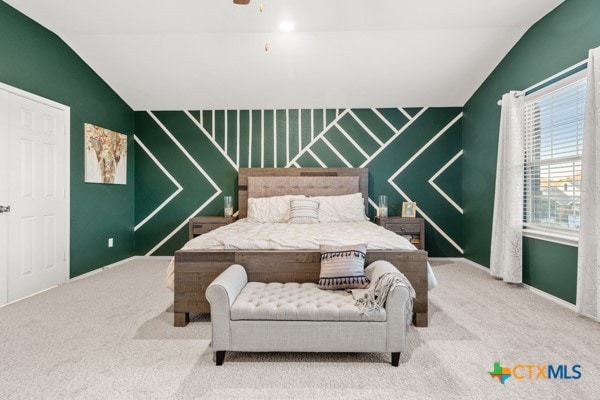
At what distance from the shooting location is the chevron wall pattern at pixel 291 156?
5055 millimetres

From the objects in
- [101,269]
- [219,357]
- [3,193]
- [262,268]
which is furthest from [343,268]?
[101,269]

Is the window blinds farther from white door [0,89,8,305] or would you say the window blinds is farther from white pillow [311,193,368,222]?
white door [0,89,8,305]

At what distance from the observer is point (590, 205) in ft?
8.69

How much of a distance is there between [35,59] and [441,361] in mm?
4583

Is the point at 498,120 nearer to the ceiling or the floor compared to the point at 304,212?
nearer to the ceiling

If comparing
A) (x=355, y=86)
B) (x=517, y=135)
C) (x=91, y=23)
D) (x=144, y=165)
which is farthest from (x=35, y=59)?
(x=517, y=135)

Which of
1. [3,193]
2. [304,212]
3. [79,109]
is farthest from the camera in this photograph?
[304,212]

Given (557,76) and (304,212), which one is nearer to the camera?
(557,76)

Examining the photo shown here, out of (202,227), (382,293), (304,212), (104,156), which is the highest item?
→ (104,156)

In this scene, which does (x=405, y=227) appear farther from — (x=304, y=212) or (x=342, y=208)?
(x=304, y=212)

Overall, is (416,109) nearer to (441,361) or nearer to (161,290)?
(441,361)

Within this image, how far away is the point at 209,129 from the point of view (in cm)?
515

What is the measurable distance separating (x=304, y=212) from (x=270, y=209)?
537 millimetres

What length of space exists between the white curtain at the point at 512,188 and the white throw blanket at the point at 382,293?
225cm
